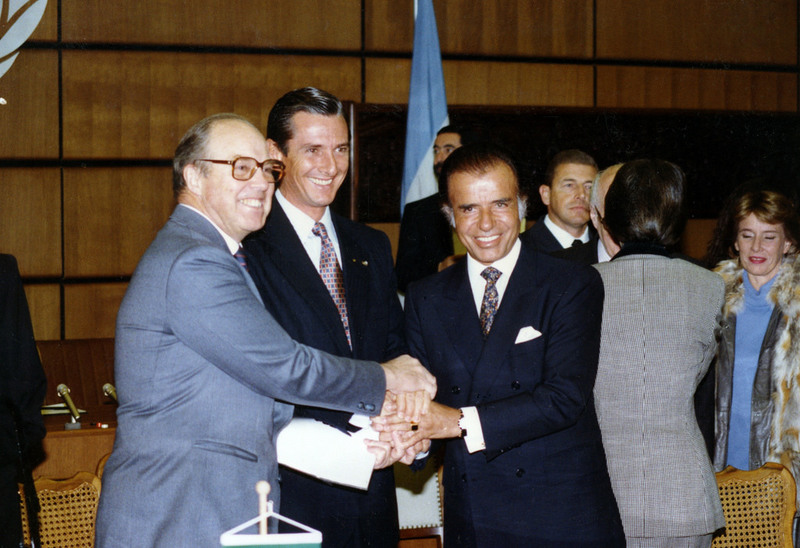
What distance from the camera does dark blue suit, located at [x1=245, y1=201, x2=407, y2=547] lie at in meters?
2.01

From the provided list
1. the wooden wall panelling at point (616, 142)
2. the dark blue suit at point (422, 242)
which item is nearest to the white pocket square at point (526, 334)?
the dark blue suit at point (422, 242)

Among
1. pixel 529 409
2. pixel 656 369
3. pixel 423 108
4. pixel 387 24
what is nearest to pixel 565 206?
pixel 423 108

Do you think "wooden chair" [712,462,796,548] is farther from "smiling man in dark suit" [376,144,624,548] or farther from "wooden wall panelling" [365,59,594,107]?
"wooden wall panelling" [365,59,594,107]

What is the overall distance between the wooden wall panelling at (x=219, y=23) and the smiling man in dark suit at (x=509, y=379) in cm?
403

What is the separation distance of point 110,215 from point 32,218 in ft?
1.63

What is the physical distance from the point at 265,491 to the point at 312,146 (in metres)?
1.25

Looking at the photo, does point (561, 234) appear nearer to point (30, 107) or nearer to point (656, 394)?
point (656, 394)

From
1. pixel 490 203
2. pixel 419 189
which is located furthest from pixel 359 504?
pixel 419 189

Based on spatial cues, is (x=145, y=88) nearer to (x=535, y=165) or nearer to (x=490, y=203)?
(x=535, y=165)

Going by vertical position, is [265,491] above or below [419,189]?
below

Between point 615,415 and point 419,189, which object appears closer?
point 615,415

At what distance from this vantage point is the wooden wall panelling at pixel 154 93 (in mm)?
5488

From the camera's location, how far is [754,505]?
2531 millimetres

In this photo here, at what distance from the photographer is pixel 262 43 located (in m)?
5.70
